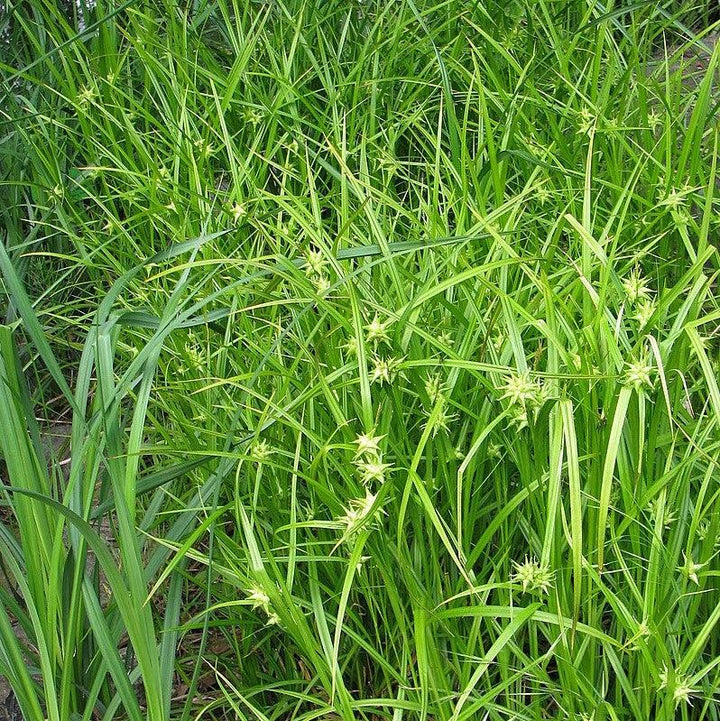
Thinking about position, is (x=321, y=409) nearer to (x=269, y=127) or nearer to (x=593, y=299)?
(x=593, y=299)

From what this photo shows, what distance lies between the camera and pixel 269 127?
2488mm

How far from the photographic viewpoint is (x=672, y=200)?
1764 millimetres

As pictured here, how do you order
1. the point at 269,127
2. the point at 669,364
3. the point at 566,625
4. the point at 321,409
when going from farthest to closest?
the point at 269,127, the point at 321,409, the point at 669,364, the point at 566,625

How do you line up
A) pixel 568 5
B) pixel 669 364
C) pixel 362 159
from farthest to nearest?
1. pixel 568 5
2. pixel 362 159
3. pixel 669 364

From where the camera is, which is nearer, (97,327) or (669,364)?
(97,327)

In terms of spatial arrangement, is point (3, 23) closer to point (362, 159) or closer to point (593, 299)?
point (362, 159)

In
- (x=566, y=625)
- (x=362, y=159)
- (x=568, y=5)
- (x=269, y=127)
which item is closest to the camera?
(x=566, y=625)

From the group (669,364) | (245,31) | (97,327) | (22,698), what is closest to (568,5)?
(245,31)

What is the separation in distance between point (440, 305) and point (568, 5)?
1.29 meters

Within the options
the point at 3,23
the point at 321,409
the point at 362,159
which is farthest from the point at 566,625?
the point at 3,23

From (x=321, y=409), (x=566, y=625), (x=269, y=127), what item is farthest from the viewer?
(x=269, y=127)

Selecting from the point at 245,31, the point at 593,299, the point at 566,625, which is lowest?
the point at 566,625

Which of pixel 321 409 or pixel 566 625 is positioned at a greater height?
pixel 321 409

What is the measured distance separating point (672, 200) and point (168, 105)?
1.35m
